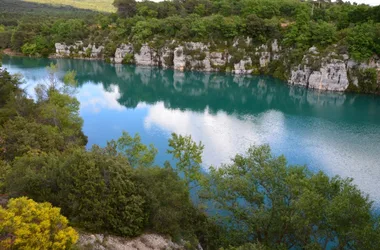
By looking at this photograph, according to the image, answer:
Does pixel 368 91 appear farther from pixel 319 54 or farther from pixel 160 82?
pixel 160 82

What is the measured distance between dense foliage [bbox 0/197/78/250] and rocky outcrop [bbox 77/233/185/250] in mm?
2331

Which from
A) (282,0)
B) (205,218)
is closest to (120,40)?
(282,0)

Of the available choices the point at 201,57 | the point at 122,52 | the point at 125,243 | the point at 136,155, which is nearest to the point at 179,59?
the point at 201,57

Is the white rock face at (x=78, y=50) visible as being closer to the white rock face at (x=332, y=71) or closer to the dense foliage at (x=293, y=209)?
the white rock face at (x=332, y=71)

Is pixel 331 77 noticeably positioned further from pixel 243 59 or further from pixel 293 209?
pixel 293 209

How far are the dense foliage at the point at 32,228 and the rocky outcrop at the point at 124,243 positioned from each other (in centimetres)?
233

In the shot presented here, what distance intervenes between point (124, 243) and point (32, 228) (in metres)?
5.19

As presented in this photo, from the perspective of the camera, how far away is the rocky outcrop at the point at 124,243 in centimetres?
1347

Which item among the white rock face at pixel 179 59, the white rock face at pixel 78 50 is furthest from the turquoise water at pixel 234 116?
the white rock face at pixel 78 50

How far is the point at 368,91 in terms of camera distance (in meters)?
58.6

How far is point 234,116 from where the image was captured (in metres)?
45.2

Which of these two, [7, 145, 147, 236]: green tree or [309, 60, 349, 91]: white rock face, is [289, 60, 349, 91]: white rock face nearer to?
[309, 60, 349, 91]: white rock face

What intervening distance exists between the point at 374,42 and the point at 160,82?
37.7 metres

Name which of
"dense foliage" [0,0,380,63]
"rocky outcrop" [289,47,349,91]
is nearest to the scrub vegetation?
"rocky outcrop" [289,47,349,91]
